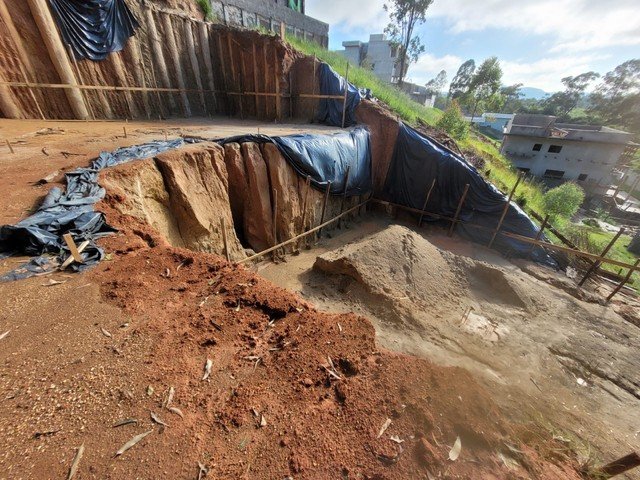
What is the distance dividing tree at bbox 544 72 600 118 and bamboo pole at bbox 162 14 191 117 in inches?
1997

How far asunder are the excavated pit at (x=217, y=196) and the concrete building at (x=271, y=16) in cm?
1143

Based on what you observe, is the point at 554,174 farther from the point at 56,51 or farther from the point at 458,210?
the point at 56,51

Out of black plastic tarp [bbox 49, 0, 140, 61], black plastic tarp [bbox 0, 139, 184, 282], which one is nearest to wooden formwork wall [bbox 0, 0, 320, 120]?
black plastic tarp [bbox 49, 0, 140, 61]

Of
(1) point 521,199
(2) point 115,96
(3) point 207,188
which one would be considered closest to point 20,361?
(3) point 207,188

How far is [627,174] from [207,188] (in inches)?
1631

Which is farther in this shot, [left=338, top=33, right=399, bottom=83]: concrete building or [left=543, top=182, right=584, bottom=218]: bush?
[left=338, top=33, right=399, bottom=83]: concrete building

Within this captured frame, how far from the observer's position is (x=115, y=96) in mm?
9109

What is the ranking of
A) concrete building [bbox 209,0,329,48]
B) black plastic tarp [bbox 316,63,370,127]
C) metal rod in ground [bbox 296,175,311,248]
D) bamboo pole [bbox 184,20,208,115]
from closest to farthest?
metal rod in ground [bbox 296,175,311,248] < bamboo pole [bbox 184,20,208,115] < black plastic tarp [bbox 316,63,370,127] < concrete building [bbox 209,0,329,48]

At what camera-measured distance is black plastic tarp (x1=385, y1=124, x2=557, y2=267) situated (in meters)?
9.30

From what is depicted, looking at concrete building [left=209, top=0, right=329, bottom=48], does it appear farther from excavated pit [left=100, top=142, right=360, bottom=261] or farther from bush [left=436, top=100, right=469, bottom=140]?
bush [left=436, top=100, right=469, bottom=140]

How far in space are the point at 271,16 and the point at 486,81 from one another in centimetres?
2661

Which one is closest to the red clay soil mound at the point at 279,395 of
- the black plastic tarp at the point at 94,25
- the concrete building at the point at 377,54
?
the black plastic tarp at the point at 94,25

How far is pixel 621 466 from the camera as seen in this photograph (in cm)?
252

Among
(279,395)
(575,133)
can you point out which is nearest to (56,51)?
(279,395)
